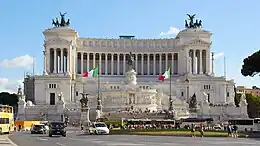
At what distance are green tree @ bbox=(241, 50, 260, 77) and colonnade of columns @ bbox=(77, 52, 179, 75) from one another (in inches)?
2413

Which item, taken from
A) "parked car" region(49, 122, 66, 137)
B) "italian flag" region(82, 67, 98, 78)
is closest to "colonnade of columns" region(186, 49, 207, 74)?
"italian flag" region(82, 67, 98, 78)

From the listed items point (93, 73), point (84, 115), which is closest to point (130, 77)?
point (93, 73)

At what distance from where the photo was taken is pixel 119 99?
5379 inches

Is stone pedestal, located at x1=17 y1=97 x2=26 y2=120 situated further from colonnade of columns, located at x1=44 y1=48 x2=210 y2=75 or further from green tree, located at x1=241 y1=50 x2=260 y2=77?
green tree, located at x1=241 y1=50 x2=260 y2=77

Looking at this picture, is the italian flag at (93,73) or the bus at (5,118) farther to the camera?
the italian flag at (93,73)

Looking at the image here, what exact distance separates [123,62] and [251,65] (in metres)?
68.8

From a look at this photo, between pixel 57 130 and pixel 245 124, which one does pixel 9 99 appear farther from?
pixel 57 130

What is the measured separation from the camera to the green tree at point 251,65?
3953 inches

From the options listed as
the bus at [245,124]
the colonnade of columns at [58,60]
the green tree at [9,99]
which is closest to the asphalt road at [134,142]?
the bus at [245,124]

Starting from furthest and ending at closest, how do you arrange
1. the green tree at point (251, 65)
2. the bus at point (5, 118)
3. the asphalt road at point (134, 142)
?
the green tree at point (251, 65) < the bus at point (5, 118) < the asphalt road at point (134, 142)

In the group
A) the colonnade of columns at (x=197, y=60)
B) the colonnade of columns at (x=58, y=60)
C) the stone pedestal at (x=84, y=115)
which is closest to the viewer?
the stone pedestal at (x=84, y=115)

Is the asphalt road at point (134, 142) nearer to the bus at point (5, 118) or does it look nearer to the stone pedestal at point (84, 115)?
the bus at point (5, 118)

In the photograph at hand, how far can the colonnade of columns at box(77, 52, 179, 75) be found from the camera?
6521 inches

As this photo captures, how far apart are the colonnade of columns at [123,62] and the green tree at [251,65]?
61.3m
